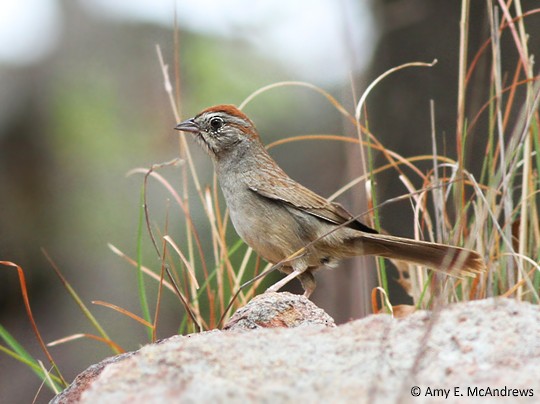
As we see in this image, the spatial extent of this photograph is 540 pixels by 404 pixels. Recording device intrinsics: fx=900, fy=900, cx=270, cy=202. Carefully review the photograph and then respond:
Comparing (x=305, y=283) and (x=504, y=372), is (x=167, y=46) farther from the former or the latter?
(x=504, y=372)

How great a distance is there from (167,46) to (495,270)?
343 inches

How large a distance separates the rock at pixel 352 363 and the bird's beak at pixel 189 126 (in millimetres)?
2127

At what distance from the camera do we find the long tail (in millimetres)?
3664

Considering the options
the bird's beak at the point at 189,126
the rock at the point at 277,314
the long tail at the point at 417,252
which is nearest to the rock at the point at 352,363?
the rock at the point at 277,314

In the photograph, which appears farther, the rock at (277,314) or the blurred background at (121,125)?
the blurred background at (121,125)

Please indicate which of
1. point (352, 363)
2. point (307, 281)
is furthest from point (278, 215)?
point (352, 363)

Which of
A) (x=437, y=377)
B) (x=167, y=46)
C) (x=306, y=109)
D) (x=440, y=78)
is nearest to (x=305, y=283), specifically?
(x=437, y=377)

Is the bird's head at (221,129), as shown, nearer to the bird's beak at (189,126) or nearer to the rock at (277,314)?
the bird's beak at (189,126)

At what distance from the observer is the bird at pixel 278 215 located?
14.1 feet

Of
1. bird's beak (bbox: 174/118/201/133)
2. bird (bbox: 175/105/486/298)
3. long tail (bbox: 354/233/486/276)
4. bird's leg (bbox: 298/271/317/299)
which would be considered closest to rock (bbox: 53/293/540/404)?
long tail (bbox: 354/233/486/276)

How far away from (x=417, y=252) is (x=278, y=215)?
76 cm

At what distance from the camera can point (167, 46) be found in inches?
470

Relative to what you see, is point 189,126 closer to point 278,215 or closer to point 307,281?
point 278,215

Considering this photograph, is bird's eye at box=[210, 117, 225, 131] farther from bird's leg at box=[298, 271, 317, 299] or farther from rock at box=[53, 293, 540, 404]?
rock at box=[53, 293, 540, 404]
